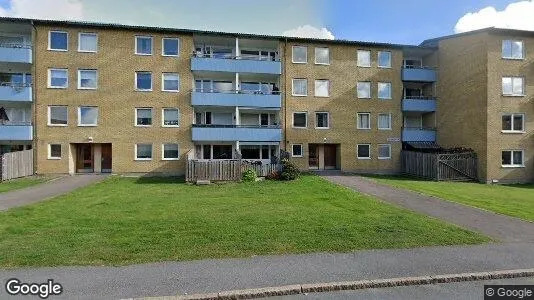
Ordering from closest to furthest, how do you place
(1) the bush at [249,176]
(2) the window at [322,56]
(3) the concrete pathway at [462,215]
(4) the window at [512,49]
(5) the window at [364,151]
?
(3) the concrete pathway at [462,215] < (1) the bush at [249,176] < (4) the window at [512,49] < (2) the window at [322,56] < (5) the window at [364,151]

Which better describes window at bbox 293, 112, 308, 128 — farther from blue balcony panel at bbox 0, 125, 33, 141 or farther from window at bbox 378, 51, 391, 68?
blue balcony panel at bbox 0, 125, 33, 141

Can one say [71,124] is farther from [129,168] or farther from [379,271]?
[379,271]

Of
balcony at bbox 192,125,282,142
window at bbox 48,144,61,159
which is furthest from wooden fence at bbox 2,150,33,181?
balcony at bbox 192,125,282,142

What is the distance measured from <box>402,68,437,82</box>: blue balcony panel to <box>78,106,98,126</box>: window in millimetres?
24448

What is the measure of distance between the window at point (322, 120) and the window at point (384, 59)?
639cm

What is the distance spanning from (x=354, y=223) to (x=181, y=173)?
56.9ft

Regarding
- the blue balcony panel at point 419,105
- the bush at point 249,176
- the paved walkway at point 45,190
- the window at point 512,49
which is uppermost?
the window at point 512,49

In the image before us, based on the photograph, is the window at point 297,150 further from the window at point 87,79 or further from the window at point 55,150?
the window at point 55,150

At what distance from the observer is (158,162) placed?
24.1m

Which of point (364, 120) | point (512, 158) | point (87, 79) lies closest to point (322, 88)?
point (364, 120)

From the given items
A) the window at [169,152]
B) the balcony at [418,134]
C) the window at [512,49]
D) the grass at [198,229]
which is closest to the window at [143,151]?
the window at [169,152]

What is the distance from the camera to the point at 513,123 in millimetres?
24609

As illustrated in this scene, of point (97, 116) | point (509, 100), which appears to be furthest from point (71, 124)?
point (509, 100)

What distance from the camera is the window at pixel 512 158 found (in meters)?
24.4
